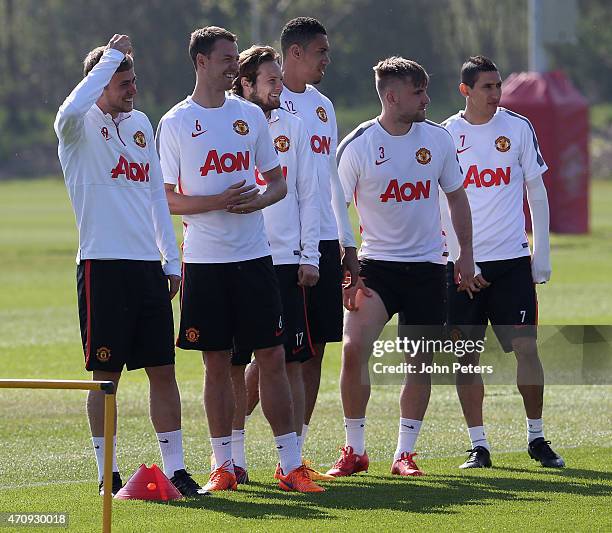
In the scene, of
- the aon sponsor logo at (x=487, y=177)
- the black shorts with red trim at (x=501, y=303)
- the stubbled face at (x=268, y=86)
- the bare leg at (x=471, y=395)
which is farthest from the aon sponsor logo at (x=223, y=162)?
the bare leg at (x=471, y=395)

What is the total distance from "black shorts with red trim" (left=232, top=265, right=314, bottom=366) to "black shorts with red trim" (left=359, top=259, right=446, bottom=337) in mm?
585

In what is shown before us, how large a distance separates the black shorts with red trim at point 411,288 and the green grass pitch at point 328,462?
87 centimetres

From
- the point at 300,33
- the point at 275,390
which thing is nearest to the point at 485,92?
the point at 300,33

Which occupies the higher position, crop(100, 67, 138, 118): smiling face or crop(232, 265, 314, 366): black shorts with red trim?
crop(100, 67, 138, 118): smiling face

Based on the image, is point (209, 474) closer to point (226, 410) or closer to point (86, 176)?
point (226, 410)

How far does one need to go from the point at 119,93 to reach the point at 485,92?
2542 millimetres

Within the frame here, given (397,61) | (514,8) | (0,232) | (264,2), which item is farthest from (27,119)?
(397,61)

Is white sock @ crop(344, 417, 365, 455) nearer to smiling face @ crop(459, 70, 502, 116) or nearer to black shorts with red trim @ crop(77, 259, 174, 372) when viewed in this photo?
black shorts with red trim @ crop(77, 259, 174, 372)

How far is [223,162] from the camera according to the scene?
25.3ft

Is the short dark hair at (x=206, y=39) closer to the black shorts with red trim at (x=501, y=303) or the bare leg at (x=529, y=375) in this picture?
the black shorts with red trim at (x=501, y=303)

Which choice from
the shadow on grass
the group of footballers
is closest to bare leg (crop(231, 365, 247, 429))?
the group of footballers

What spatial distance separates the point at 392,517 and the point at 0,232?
3000 cm

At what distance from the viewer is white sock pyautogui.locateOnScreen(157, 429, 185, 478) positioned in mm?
7602

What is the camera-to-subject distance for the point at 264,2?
84.6 metres
